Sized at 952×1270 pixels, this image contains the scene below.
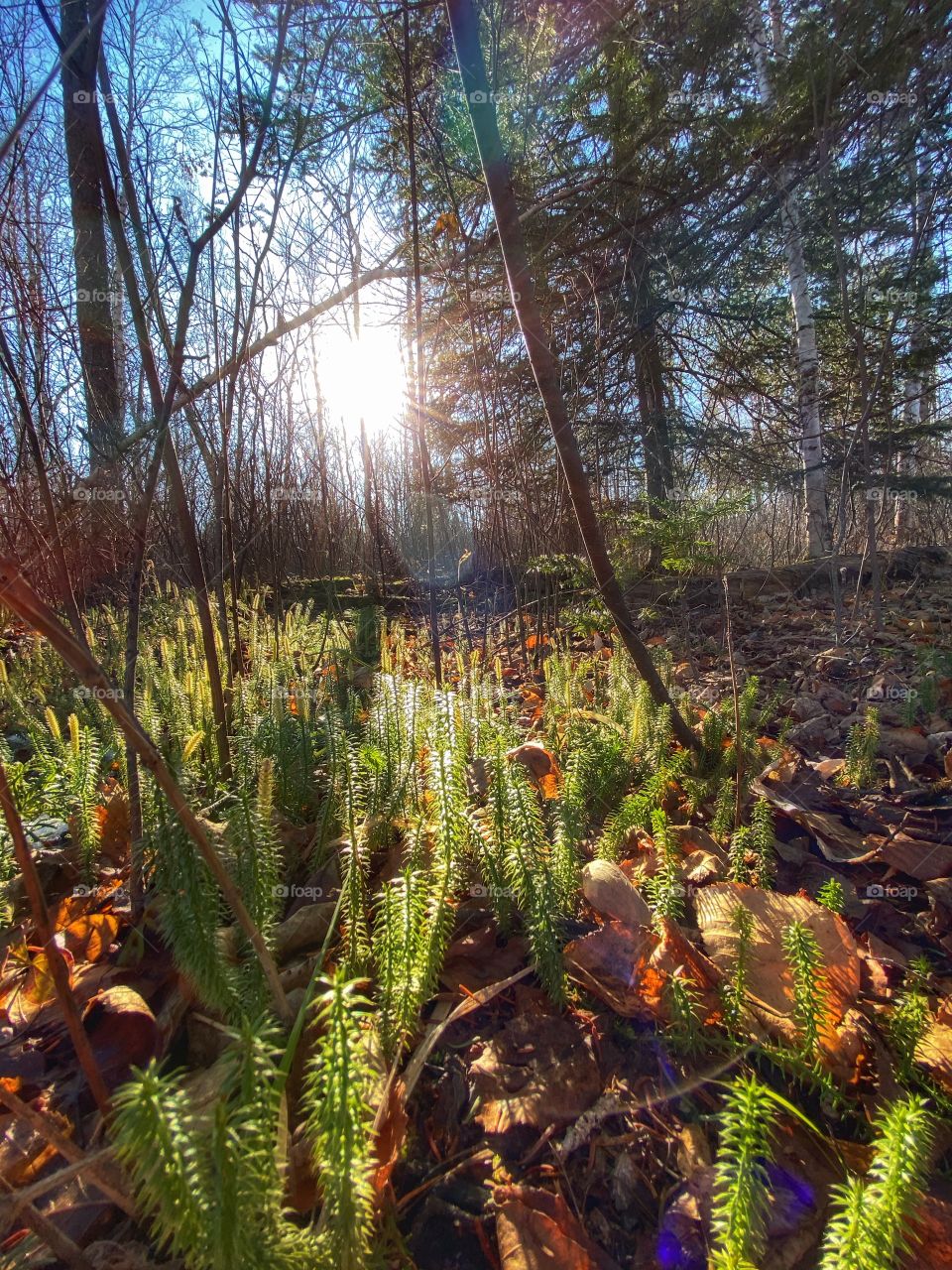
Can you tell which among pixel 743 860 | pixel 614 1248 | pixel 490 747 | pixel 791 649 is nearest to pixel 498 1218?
pixel 614 1248

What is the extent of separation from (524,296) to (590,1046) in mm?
1979

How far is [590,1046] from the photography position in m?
1.09

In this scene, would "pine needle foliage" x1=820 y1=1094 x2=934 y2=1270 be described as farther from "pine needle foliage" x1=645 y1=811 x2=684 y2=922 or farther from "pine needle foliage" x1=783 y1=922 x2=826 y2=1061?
"pine needle foliage" x1=645 y1=811 x2=684 y2=922

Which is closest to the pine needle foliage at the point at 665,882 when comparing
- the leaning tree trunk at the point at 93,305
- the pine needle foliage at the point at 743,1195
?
the pine needle foliage at the point at 743,1195

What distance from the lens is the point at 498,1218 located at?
84 centimetres

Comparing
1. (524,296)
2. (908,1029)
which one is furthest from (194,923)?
(524,296)

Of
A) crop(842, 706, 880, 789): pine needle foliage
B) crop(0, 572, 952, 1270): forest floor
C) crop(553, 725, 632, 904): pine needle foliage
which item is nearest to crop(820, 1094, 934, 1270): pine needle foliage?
crop(0, 572, 952, 1270): forest floor

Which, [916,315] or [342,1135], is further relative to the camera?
[916,315]

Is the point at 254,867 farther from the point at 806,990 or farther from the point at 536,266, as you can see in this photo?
the point at 536,266

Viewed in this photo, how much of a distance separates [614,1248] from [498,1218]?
0.55ft

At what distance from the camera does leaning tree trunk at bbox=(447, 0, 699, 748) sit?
1.75m

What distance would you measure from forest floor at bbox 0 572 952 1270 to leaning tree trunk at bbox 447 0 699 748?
1.95 feet

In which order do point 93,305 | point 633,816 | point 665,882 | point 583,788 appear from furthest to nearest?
point 93,305
point 583,788
point 633,816
point 665,882

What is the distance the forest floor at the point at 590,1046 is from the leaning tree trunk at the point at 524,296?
59 centimetres
